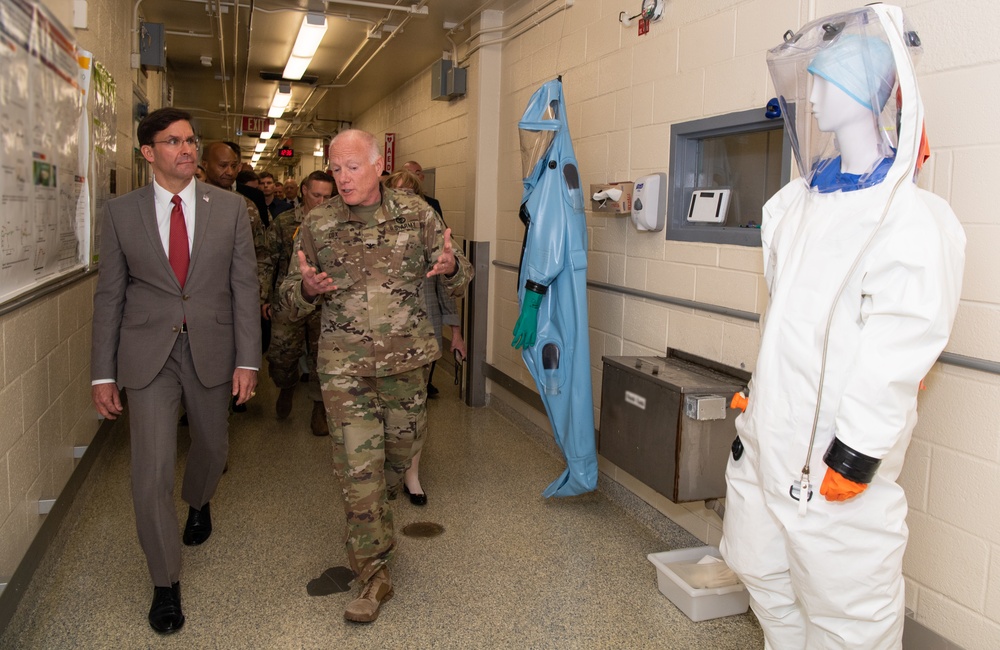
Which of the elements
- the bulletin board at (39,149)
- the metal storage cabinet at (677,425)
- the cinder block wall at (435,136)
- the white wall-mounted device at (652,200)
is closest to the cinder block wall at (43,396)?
the bulletin board at (39,149)

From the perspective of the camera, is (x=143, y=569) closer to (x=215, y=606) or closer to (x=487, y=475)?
(x=215, y=606)

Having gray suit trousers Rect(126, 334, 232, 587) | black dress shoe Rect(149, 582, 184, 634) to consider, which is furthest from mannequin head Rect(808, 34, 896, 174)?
black dress shoe Rect(149, 582, 184, 634)

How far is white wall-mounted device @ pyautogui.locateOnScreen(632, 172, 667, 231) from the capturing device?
134 inches

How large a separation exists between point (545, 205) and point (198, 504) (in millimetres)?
1943

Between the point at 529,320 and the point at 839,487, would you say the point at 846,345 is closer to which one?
the point at 839,487

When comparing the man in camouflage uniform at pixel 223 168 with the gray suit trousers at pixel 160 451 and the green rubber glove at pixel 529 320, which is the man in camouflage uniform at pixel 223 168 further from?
the gray suit trousers at pixel 160 451

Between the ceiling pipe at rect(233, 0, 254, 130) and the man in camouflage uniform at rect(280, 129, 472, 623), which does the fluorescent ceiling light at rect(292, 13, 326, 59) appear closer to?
the ceiling pipe at rect(233, 0, 254, 130)

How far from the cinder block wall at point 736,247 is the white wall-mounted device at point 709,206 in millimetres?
115

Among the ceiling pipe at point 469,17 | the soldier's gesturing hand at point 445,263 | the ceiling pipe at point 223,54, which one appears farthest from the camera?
the ceiling pipe at point 223,54

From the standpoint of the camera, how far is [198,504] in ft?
10.5

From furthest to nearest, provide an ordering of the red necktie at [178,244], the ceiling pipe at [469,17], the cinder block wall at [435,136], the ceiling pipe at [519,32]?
the cinder block wall at [435,136]
the ceiling pipe at [469,17]
the ceiling pipe at [519,32]
the red necktie at [178,244]

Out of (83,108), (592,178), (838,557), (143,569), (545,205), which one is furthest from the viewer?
(592,178)

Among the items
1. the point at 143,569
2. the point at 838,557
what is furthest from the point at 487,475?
the point at 838,557

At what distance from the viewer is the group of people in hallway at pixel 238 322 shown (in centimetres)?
260
